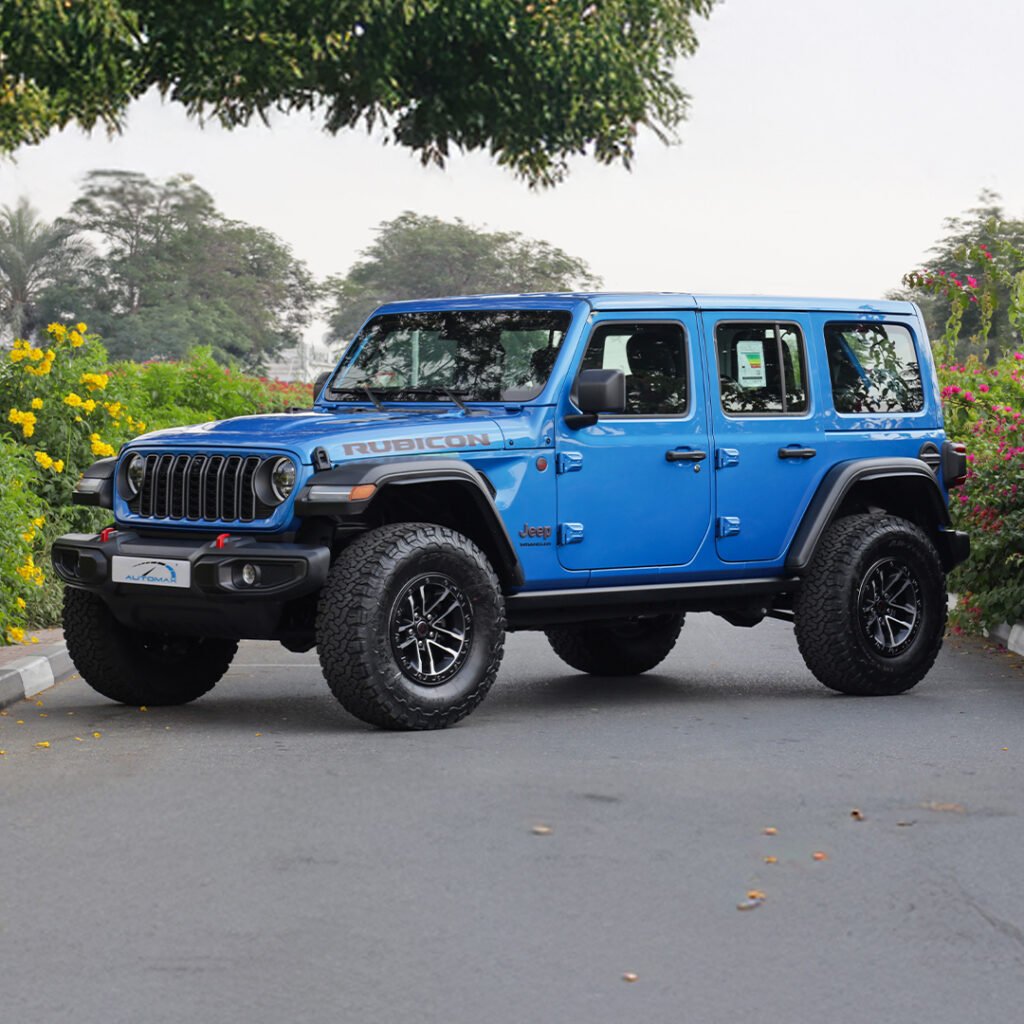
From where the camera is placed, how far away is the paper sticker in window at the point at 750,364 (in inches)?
410

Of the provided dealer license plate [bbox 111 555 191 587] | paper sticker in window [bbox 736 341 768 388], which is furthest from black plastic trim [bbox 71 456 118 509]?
paper sticker in window [bbox 736 341 768 388]

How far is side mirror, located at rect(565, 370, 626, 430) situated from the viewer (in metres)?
9.31

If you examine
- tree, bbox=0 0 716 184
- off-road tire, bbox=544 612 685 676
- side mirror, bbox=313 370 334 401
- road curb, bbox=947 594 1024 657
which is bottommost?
road curb, bbox=947 594 1024 657

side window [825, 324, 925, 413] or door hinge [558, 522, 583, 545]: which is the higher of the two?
side window [825, 324, 925, 413]

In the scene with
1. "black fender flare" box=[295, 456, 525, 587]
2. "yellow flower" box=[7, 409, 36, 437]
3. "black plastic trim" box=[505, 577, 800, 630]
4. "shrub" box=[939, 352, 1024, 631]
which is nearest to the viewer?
"black fender flare" box=[295, 456, 525, 587]

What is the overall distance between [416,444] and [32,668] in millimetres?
3062

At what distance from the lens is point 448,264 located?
81375 mm

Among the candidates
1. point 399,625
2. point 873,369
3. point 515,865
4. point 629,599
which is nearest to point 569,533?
point 629,599

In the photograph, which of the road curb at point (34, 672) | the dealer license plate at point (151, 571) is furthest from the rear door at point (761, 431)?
the road curb at point (34, 672)

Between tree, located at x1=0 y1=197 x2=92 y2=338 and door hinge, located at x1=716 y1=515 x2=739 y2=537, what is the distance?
6826cm

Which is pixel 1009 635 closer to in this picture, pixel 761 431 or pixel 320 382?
pixel 761 431

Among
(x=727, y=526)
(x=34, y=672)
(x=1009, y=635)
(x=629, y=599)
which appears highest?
(x=727, y=526)

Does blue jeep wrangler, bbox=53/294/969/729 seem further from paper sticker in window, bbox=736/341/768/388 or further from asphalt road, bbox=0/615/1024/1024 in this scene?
asphalt road, bbox=0/615/1024/1024

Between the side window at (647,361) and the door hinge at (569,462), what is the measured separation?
46cm
